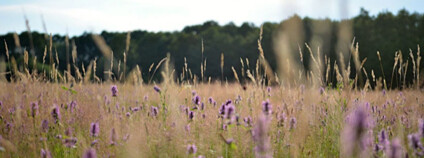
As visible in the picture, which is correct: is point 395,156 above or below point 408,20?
below

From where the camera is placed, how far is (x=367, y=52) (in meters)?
22.1

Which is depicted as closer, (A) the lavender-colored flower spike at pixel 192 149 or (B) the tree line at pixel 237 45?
(A) the lavender-colored flower spike at pixel 192 149

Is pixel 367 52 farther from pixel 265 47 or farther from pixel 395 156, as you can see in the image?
pixel 395 156

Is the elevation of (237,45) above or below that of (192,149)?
above

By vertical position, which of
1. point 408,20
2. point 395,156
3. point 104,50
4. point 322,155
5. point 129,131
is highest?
point 408,20

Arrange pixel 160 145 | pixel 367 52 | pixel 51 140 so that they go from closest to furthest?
pixel 160 145, pixel 51 140, pixel 367 52

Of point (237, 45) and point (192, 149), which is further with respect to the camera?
point (237, 45)

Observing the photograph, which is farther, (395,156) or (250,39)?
(250,39)

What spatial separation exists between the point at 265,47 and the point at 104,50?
26.2 m

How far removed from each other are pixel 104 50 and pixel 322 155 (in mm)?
1878

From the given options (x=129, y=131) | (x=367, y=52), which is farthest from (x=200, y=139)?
(x=367, y=52)

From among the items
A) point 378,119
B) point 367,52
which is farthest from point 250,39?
point 378,119

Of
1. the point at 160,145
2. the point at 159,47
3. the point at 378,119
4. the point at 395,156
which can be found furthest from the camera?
the point at 159,47

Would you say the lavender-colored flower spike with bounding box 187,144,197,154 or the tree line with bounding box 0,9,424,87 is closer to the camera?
the lavender-colored flower spike with bounding box 187,144,197,154
